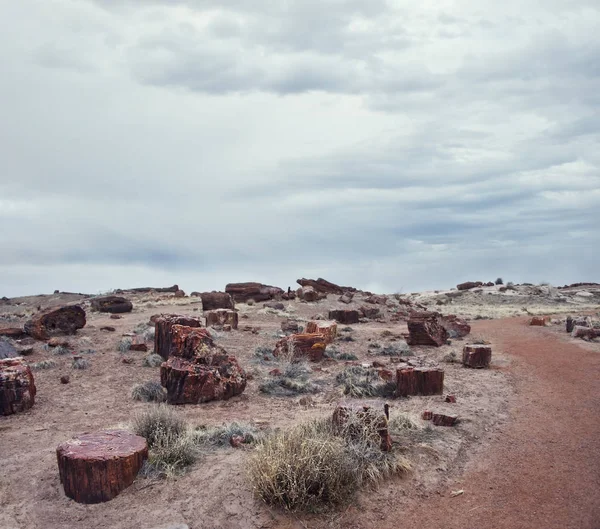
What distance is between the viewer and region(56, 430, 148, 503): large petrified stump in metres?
6.59

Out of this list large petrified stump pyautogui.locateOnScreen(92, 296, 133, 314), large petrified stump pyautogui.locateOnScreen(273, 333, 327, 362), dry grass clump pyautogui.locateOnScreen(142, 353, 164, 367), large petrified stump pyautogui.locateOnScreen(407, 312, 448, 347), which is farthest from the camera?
large petrified stump pyautogui.locateOnScreen(92, 296, 133, 314)

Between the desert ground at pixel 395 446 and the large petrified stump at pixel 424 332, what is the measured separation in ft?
3.18

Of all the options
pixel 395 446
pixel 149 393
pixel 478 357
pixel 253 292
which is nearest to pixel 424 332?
pixel 478 357

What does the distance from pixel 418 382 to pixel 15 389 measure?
7.45 metres

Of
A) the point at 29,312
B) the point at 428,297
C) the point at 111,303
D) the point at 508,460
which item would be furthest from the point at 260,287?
the point at 508,460

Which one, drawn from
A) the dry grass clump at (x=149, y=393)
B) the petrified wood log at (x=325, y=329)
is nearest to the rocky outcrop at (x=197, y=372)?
the dry grass clump at (x=149, y=393)

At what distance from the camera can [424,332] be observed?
18.6 m

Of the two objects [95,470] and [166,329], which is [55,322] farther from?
[95,470]

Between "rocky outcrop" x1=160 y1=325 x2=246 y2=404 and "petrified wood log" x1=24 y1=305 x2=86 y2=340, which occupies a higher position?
"petrified wood log" x1=24 y1=305 x2=86 y2=340

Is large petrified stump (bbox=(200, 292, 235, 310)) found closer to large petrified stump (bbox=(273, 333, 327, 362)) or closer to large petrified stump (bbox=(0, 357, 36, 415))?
large petrified stump (bbox=(273, 333, 327, 362))

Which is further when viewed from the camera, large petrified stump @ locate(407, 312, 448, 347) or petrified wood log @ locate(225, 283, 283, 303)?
petrified wood log @ locate(225, 283, 283, 303)

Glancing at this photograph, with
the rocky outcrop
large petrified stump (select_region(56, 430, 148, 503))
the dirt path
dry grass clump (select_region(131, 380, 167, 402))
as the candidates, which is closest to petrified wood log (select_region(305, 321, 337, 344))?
the rocky outcrop

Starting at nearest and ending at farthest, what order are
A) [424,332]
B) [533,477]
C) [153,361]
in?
[533,477]
[153,361]
[424,332]

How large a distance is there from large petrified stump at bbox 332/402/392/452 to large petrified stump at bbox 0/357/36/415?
612cm
